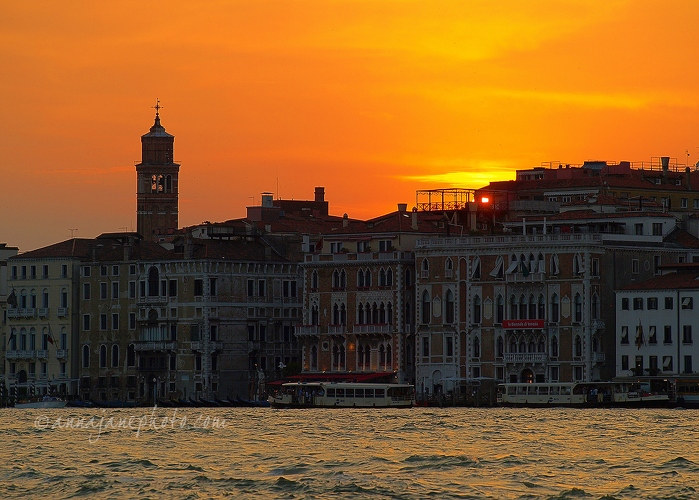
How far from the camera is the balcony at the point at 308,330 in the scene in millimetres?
120500

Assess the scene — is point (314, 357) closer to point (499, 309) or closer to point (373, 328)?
point (373, 328)

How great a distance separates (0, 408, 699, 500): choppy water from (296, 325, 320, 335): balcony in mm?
19829

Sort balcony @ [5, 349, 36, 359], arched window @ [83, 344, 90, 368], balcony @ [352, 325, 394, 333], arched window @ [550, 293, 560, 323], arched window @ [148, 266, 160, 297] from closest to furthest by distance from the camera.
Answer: arched window @ [550, 293, 560, 323]
balcony @ [352, 325, 394, 333]
arched window @ [148, 266, 160, 297]
arched window @ [83, 344, 90, 368]
balcony @ [5, 349, 36, 359]

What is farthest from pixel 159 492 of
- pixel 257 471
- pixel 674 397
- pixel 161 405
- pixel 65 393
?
pixel 65 393

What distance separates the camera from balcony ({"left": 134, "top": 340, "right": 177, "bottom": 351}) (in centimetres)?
12769

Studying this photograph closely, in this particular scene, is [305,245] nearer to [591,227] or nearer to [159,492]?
[591,227]

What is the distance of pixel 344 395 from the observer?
112750 mm

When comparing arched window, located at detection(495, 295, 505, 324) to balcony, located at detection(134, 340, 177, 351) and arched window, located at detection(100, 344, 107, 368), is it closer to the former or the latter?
balcony, located at detection(134, 340, 177, 351)

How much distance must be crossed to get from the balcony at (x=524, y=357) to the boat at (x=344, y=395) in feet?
16.5

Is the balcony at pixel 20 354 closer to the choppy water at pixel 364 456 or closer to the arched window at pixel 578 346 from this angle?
the choppy water at pixel 364 456

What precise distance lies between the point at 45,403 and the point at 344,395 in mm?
20418

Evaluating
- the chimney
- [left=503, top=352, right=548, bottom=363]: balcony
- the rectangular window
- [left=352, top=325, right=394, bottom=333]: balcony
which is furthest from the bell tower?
the rectangular window

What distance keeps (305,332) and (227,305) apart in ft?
26.7

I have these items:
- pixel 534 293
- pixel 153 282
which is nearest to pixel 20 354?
pixel 153 282
